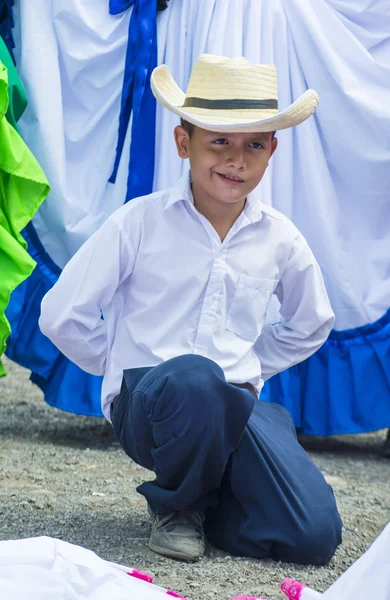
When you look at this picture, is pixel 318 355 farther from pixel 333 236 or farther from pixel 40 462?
pixel 40 462

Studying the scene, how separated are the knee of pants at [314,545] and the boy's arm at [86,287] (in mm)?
647

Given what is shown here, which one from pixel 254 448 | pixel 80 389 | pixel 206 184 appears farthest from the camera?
pixel 80 389

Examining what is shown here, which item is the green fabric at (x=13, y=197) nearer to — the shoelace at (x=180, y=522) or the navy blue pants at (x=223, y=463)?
the navy blue pants at (x=223, y=463)

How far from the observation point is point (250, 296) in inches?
96.3

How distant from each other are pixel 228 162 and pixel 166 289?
0.31m

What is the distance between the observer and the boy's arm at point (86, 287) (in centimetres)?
234

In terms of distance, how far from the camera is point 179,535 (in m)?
A: 2.23

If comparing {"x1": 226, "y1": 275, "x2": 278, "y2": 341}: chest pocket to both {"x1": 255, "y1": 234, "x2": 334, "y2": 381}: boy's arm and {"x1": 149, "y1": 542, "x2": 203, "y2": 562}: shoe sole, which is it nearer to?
{"x1": 255, "y1": 234, "x2": 334, "y2": 381}: boy's arm

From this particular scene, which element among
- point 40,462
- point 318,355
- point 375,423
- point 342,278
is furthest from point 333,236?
point 40,462

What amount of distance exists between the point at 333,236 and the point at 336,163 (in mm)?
228

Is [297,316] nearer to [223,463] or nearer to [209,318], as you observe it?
[209,318]

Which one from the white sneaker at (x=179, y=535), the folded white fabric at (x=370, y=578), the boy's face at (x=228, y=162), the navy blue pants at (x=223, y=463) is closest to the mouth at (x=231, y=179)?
the boy's face at (x=228, y=162)

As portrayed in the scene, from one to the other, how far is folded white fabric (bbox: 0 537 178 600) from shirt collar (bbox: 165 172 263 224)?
944 mm

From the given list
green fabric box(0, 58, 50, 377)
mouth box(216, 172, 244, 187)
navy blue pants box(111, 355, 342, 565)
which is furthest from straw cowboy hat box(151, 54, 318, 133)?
green fabric box(0, 58, 50, 377)
